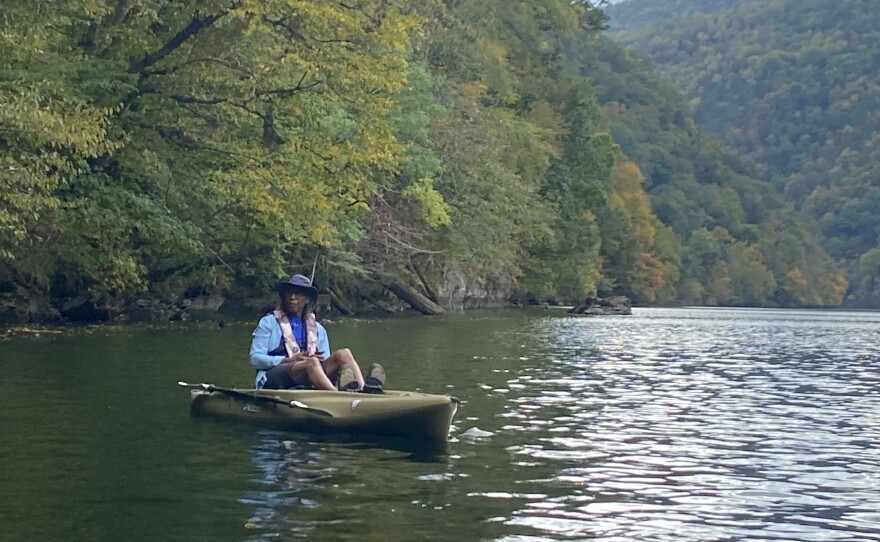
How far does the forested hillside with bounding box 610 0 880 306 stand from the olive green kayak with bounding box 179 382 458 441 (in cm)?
13838

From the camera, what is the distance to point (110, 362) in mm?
21406

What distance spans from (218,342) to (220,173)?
410cm

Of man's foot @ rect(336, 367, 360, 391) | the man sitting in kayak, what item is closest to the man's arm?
the man sitting in kayak

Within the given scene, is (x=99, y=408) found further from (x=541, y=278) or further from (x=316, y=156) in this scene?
(x=541, y=278)

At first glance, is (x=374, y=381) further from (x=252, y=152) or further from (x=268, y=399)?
(x=252, y=152)

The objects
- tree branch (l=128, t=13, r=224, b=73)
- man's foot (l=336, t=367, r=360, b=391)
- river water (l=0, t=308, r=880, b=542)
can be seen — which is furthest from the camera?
tree branch (l=128, t=13, r=224, b=73)

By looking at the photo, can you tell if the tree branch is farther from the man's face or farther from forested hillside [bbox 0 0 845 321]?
the man's face

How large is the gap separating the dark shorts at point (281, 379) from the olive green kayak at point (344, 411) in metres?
0.59

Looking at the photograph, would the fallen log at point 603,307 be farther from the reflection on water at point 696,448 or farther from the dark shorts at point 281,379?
the dark shorts at point 281,379

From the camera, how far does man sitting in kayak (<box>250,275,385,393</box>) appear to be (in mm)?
14211

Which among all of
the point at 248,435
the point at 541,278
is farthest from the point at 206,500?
the point at 541,278

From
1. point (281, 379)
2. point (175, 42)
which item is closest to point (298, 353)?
point (281, 379)

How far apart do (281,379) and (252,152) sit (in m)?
15.6

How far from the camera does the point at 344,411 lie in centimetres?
1320
